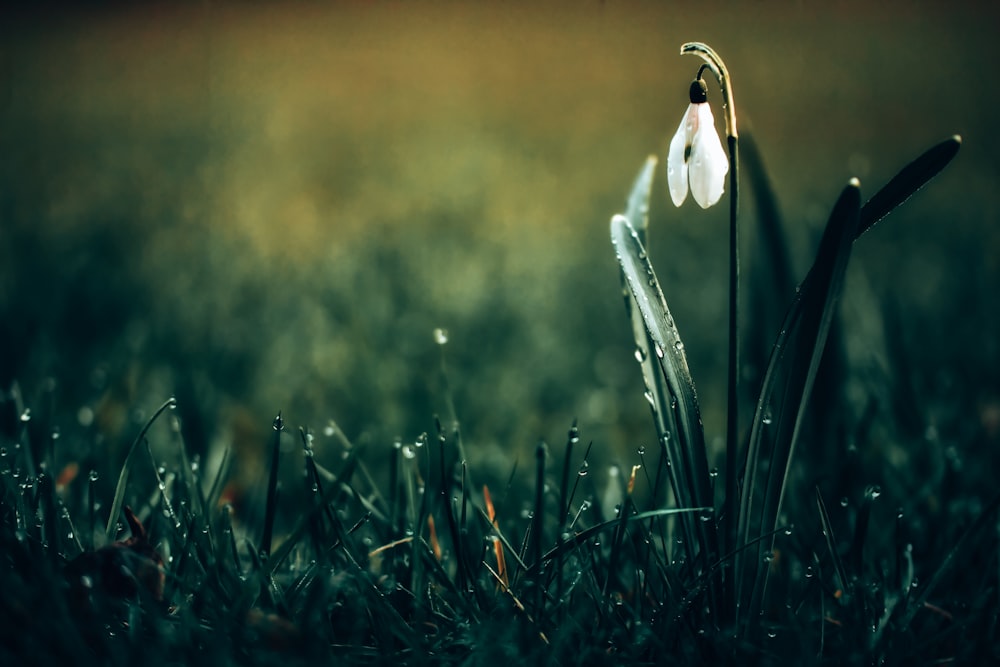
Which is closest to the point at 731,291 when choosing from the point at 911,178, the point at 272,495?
the point at 911,178

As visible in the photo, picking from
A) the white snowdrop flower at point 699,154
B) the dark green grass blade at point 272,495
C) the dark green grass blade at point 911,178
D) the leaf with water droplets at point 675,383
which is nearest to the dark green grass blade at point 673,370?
the leaf with water droplets at point 675,383

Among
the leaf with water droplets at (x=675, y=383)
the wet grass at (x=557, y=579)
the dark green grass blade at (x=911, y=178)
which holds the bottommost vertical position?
the wet grass at (x=557, y=579)

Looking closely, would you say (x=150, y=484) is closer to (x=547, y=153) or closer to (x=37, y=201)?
(x=37, y=201)

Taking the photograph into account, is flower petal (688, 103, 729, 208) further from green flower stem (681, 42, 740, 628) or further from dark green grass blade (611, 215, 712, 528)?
dark green grass blade (611, 215, 712, 528)

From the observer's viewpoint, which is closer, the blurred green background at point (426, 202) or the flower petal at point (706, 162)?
the flower petal at point (706, 162)

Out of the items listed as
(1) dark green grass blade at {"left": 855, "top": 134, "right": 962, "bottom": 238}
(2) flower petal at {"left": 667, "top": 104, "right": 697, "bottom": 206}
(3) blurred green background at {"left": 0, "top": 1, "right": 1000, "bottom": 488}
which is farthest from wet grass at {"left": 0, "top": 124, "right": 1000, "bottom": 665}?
(3) blurred green background at {"left": 0, "top": 1, "right": 1000, "bottom": 488}

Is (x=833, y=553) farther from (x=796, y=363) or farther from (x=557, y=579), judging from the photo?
(x=557, y=579)

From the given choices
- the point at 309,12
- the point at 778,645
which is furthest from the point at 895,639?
the point at 309,12

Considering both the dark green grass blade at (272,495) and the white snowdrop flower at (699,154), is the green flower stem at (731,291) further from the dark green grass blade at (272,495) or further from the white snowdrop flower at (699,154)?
the dark green grass blade at (272,495)
